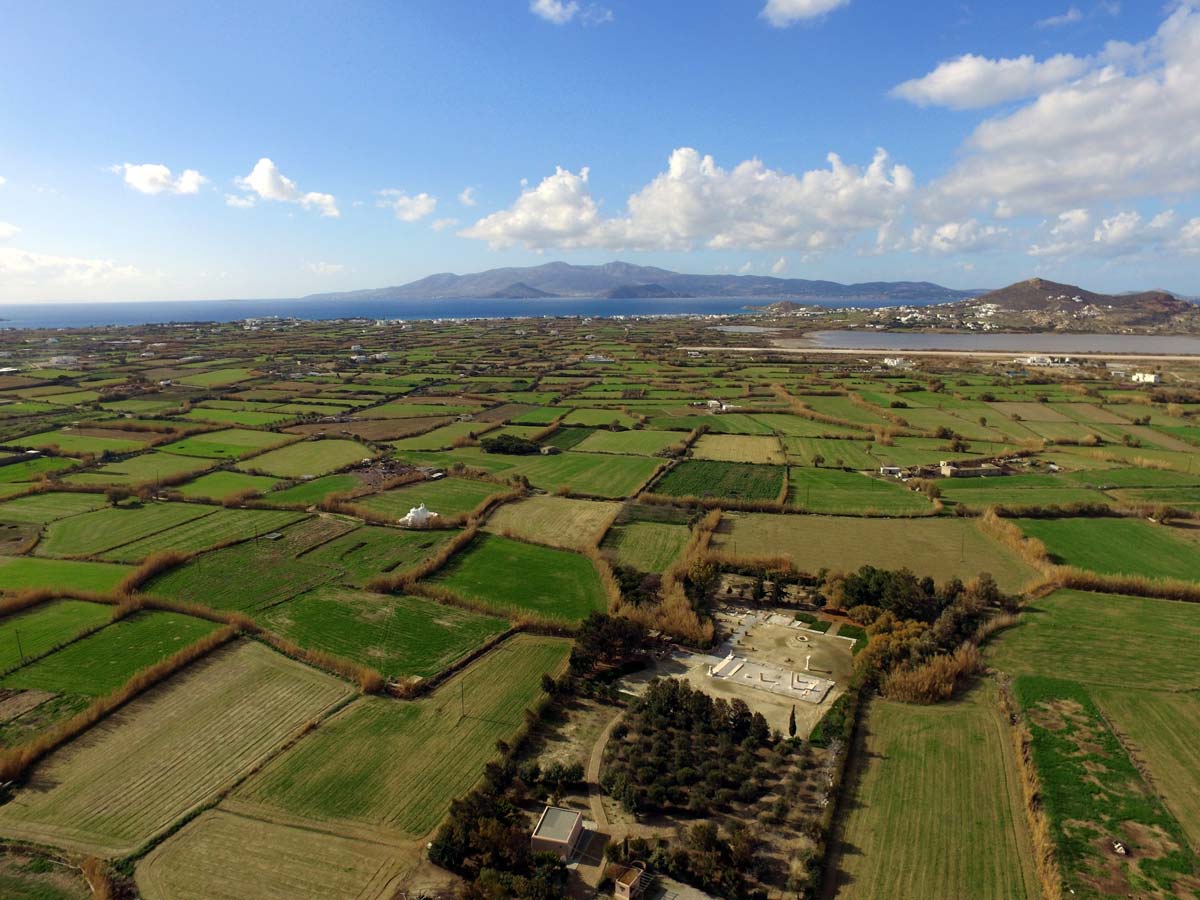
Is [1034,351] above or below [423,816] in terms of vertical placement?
above

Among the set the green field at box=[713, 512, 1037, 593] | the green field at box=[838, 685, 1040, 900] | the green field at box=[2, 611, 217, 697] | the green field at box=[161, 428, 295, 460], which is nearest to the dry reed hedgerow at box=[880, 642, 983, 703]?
the green field at box=[838, 685, 1040, 900]

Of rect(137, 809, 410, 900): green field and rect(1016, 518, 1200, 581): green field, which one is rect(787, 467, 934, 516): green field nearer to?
rect(1016, 518, 1200, 581): green field

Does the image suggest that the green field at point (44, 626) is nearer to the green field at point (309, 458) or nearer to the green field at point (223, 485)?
the green field at point (223, 485)

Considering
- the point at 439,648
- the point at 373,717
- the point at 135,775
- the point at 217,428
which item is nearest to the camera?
the point at 135,775

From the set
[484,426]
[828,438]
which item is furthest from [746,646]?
[484,426]

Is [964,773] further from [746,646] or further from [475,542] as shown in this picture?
[475,542]
